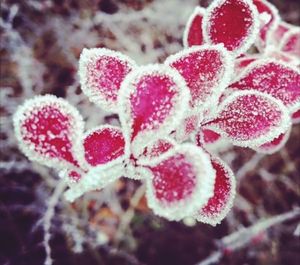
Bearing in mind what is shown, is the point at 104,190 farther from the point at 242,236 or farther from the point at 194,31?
the point at 194,31

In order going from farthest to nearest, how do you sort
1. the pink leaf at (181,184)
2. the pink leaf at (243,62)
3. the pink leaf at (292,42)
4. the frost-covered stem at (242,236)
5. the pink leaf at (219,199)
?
1. the frost-covered stem at (242,236)
2. the pink leaf at (292,42)
3. the pink leaf at (243,62)
4. the pink leaf at (219,199)
5. the pink leaf at (181,184)

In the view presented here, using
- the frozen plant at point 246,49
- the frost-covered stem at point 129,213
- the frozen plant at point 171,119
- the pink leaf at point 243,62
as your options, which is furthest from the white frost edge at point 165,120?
the frost-covered stem at point 129,213

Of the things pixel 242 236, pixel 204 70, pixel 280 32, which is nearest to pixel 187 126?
pixel 204 70

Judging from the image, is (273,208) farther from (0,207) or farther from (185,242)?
(0,207)

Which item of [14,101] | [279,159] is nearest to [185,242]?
[279,159]

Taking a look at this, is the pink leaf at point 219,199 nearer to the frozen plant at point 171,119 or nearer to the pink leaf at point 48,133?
the frozen plant at point 171,119

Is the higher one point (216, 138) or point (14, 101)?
point (216, 138)

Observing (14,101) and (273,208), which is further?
(273,208)

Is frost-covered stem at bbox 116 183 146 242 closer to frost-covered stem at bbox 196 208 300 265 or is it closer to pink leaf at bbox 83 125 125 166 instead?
frost-covered stem at bbox 196 208 300 265
